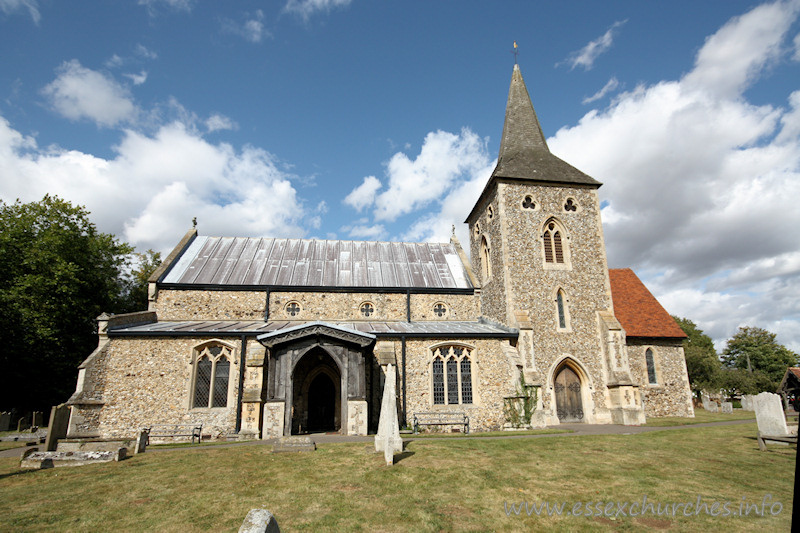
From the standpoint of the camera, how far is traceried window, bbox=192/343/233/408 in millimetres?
16609

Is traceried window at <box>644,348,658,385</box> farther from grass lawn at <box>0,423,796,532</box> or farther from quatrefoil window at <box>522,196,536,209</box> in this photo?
quatrefoil window at <box>522,196,536,209</box>

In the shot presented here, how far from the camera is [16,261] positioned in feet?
79.8

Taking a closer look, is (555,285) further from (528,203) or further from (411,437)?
(411,437)

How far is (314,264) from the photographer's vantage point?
2261cm

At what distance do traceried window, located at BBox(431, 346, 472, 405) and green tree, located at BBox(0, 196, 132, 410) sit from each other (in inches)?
872

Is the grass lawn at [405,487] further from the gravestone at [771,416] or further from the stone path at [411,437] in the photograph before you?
the stone path at [411,437]

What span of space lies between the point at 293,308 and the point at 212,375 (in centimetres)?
512

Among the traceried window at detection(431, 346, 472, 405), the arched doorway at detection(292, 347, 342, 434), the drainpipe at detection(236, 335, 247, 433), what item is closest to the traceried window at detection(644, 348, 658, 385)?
the traceried window at detection(431, 346, 472, 405)

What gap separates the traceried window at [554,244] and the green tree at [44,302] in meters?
27.9

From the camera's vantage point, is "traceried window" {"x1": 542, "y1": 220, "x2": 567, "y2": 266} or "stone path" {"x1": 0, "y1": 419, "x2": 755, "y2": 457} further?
"traceried window" {"x1": 542, "y1": 220, "x2": 567, "y2": 266}

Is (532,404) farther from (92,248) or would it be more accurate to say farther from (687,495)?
(92,248)

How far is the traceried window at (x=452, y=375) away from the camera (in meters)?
17.6

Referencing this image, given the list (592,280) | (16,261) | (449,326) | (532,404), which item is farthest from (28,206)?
(592,280)

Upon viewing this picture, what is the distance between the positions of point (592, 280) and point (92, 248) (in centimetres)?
3215
